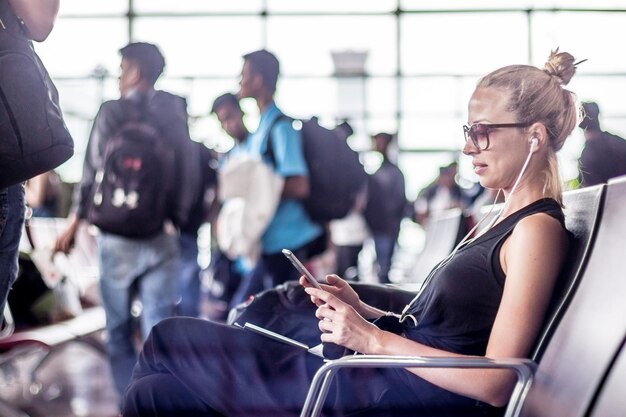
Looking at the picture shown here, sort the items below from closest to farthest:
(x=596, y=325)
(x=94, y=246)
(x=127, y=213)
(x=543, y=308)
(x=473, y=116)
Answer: (x=596, y=325) → (x=543, y=308) → (x=473, y=116) → (x=127, y=213) → (x=94, y=246)

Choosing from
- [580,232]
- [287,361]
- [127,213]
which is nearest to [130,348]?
[127,213]

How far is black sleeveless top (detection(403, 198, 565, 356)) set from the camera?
178 cm

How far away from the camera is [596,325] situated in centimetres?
152

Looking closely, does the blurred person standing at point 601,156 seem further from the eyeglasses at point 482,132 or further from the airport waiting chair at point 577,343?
the airport waiting chair at point 577,343

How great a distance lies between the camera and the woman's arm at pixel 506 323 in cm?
166

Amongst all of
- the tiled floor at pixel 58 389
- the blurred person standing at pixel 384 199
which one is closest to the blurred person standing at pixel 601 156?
the tiled floor at pixel 58 389

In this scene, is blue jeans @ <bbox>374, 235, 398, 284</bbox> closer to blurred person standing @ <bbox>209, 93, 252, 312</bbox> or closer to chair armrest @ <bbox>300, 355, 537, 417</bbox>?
blurred person standing @ <bbox>209, 93, 252, 312</bbox>

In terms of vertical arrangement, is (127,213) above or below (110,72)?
below

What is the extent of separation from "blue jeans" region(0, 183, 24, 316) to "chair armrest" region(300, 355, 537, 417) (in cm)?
70

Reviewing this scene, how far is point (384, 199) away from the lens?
7465 millimetres

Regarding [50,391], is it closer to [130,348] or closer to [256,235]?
[130,348]

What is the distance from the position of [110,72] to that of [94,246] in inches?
217

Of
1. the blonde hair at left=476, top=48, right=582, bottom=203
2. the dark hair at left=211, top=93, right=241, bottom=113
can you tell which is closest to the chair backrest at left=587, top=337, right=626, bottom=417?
the blonde hair at left=476, top=48, right=582, bottom=203

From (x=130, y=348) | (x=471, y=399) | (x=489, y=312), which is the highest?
(x=489, y=312)
